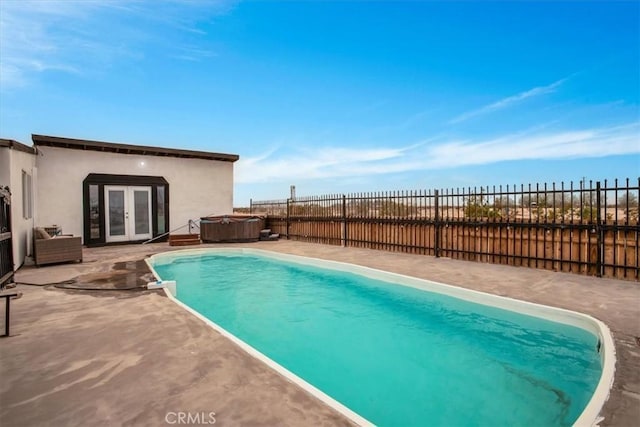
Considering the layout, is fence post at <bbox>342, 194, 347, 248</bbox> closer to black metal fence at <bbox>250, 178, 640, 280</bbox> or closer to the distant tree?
black metal fence at <bbox>250, 178, 640, 280</bbox>

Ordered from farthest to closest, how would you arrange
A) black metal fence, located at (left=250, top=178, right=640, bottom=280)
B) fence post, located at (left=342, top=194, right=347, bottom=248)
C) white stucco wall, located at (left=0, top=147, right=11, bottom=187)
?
fence post, located at (left=342, top=194, right=347, bottom=248), white stucco wall, located at (left=0, top=147, right=11, bottom=187), black metal fence, located at (left=250, top=178, right=640, bottom=280)

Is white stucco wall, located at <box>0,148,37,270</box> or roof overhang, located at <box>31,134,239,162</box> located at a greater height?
roof overhang, located at <box>31,134,239,162</box>

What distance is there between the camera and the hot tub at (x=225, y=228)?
13195 mm

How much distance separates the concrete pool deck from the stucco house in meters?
5.91

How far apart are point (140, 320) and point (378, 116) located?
13.2 metres

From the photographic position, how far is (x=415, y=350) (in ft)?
14.1

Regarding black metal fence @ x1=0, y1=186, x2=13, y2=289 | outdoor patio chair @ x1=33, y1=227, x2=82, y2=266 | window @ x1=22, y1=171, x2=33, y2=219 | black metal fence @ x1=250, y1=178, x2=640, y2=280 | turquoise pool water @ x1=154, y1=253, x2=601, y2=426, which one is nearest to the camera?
turquoise pool water @ x1=154, y1=253, x2=601, y2=426

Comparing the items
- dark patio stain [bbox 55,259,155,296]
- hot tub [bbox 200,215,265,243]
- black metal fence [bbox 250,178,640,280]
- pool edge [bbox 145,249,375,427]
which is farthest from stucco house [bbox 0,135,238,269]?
pool edge [bbox 145,249,375,427]

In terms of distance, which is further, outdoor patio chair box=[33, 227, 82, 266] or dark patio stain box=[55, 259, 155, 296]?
outdoor patio chair box=[33, 227, 82, 266]

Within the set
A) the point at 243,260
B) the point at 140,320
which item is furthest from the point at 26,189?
the point at 140,320

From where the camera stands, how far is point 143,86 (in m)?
11.9

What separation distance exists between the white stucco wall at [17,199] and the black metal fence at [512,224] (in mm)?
8517

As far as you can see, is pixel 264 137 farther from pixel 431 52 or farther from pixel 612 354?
pixel 612 354

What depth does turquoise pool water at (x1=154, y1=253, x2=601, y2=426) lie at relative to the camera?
3.01m
